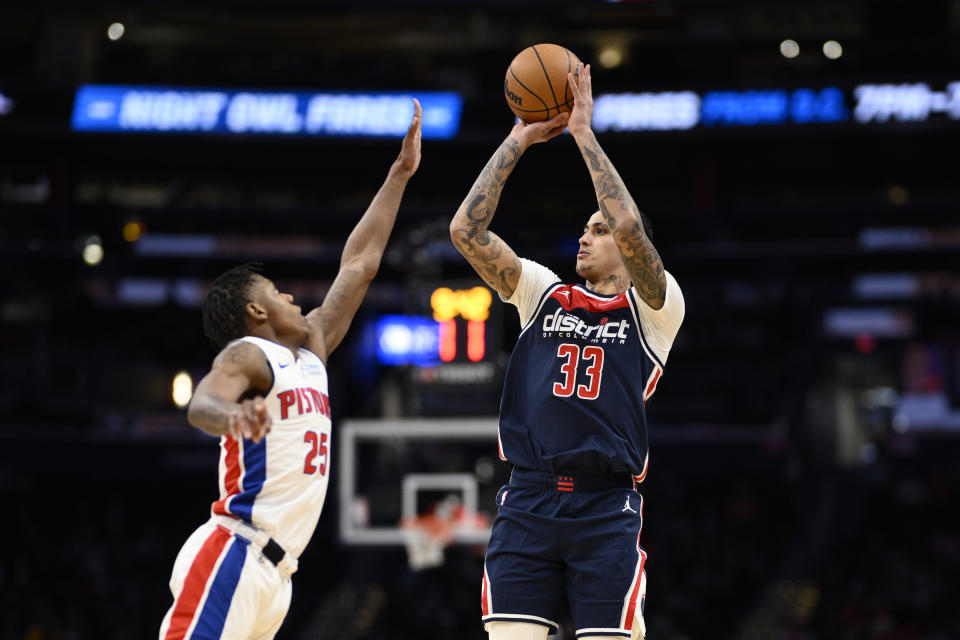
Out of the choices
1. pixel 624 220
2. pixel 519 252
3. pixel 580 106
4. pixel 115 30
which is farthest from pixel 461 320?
pixel 115 30

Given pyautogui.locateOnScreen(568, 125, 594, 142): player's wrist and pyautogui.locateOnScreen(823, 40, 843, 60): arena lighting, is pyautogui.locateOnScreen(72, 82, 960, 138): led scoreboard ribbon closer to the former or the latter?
pyautogui.locateOnScreen(823, 40, 843, 60): arena lighting

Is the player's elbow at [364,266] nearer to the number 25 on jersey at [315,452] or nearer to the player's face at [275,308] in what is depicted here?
the player's face at [275,308]

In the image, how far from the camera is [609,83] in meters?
19.0

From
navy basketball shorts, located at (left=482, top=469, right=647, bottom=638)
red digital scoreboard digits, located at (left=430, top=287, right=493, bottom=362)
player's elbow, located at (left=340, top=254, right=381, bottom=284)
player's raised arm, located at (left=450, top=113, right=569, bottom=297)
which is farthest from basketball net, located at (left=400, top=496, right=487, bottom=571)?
navy basketball shorts, located at (left=482, top=469, right=647, bottom=638)

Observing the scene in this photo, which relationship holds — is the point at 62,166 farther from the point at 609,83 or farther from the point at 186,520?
the point at 609,83

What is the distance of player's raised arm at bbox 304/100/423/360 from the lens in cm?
542

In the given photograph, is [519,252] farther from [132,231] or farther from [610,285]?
[610,285]

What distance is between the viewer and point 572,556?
16.1 ft

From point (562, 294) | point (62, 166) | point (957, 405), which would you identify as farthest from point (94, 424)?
point (957, 405)

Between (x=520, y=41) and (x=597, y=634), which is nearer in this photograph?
(x=597, y=634)

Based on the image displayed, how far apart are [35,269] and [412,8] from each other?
27.2 feet

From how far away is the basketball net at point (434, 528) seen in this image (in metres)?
12.2

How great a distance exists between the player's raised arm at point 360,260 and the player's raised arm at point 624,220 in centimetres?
87

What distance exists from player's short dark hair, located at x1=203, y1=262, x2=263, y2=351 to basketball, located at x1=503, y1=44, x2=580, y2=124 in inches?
60.9
